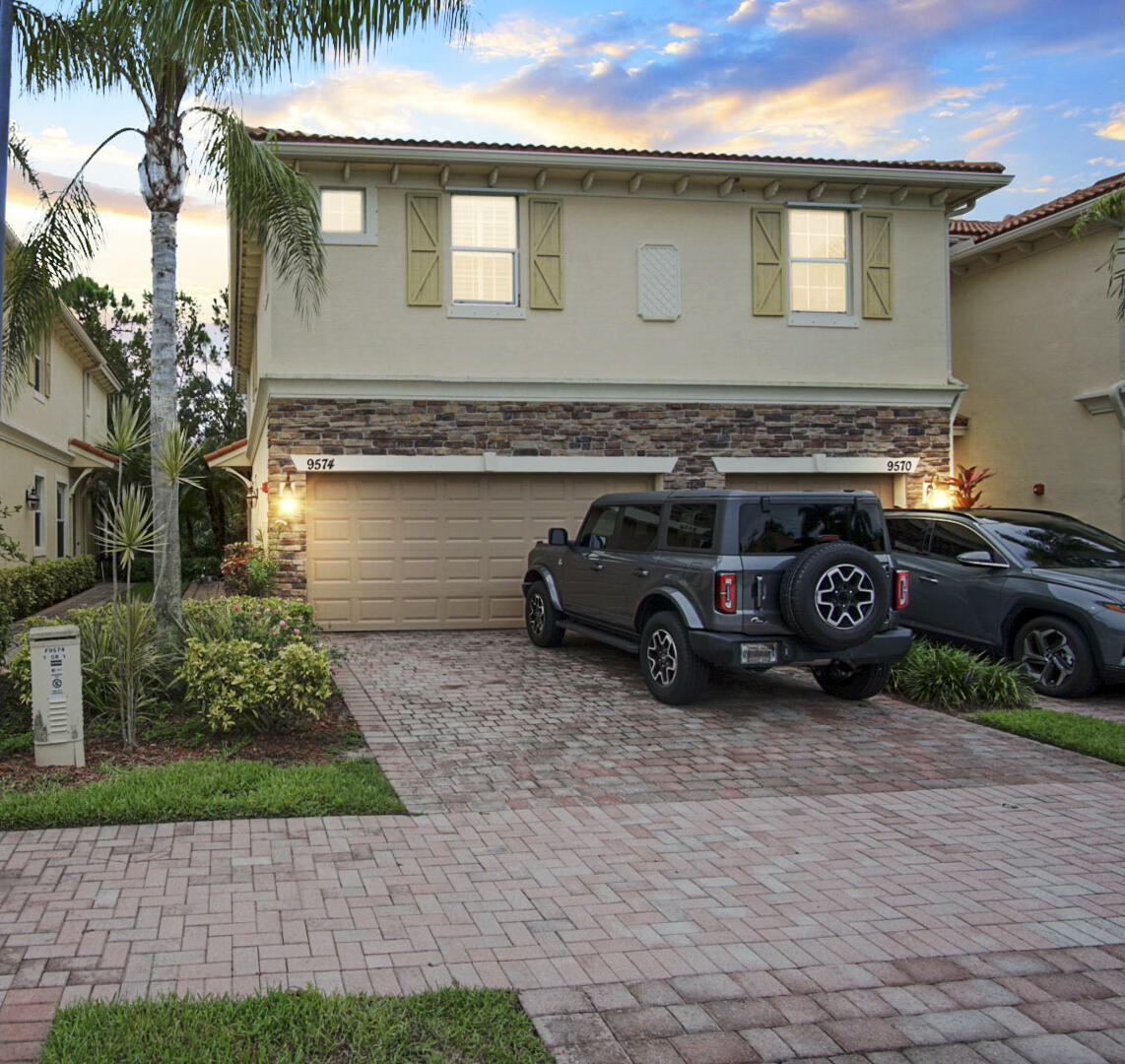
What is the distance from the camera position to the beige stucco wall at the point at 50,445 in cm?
1831

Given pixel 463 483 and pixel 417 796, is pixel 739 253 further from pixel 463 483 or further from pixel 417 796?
pixel 417 796

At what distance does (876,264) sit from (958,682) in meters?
7.81

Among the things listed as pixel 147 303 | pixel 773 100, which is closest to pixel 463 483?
pixel 773 100

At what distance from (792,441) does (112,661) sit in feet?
33.4

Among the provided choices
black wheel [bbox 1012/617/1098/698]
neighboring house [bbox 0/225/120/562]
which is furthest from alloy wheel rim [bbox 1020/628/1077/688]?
neighboring house [bbox 0/225/120/562]

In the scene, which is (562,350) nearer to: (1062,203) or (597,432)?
(597,432)

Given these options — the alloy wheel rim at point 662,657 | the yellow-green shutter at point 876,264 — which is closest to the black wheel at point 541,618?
the alloy wheel rim at point 662,657

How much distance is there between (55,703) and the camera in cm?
672

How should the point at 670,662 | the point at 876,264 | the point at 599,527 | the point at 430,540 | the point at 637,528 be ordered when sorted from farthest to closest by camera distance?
the point at 876,264 < the point at 430,540 < the point at 599,527 < the point at 637,528 < the point at 670,662

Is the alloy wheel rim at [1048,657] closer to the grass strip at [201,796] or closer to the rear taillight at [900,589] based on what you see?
the rear taillight at [900,589]

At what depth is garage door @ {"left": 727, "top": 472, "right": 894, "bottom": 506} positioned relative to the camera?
49.3 feet

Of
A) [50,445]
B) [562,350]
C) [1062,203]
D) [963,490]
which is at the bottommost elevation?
[963,490]

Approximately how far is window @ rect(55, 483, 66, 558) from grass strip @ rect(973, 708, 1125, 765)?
20919mm

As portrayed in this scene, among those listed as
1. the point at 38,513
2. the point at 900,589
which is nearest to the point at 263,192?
the point at 900,589
